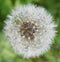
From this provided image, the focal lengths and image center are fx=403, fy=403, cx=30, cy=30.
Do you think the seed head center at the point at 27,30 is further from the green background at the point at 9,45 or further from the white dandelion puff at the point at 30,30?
the green background at the point at 9,45

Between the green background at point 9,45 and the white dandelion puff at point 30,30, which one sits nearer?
the white dandelion puff at point 30,30

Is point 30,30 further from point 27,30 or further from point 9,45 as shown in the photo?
point 9,45

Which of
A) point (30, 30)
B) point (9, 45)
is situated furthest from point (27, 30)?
point (9, 45)

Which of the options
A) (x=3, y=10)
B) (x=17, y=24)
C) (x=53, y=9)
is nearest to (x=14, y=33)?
(x=17, y=24)

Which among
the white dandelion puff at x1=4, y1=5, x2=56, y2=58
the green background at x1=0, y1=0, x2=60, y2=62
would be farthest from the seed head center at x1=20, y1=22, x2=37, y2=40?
the green background at x1=0, y1=0, x2=60, y2=62

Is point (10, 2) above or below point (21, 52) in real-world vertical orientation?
above

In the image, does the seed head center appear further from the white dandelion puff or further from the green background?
the green background

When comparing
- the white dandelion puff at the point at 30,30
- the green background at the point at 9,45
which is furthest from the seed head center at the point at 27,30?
the green background at the point at 9,45

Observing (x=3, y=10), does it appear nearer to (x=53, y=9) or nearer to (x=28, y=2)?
(x=28, y=2)
